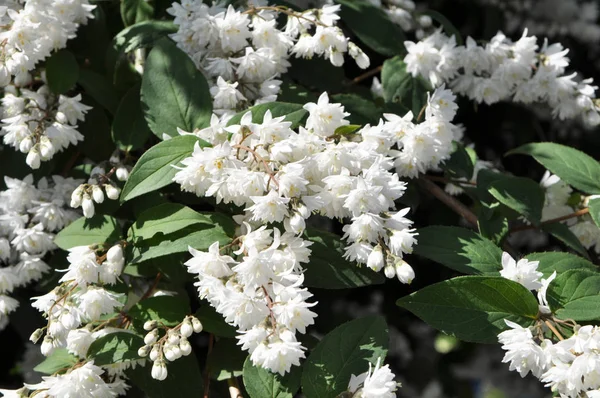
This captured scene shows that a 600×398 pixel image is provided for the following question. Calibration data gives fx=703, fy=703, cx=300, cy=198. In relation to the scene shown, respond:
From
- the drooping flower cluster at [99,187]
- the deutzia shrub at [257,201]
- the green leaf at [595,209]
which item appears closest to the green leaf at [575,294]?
the deutzia shrub at [257,201]

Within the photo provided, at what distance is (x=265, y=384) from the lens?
155 centimetres

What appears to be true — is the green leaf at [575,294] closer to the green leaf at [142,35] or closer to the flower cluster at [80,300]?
the flower cluster at [80,300]

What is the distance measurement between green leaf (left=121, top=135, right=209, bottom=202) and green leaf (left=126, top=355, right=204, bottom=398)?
0.43 metres

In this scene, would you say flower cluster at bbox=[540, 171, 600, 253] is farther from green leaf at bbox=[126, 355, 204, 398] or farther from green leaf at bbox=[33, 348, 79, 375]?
green leaf at bbox=[33, 348, 79, 375]

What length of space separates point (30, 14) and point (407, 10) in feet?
4.12

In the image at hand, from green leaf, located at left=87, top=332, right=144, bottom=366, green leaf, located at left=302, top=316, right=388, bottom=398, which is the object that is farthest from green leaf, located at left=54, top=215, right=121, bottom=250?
green leaf, located at left=302, top=316, right=388, bottom=398

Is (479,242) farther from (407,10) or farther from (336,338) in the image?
(407,10)

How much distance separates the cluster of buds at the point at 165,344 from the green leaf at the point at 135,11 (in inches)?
39.6

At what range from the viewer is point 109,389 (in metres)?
1.63

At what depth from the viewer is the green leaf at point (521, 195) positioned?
1.85 meters

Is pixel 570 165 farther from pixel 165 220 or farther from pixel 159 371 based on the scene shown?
pixel 159 371

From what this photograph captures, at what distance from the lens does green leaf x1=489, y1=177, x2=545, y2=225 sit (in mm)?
1848

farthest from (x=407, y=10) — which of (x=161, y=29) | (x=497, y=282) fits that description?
(x=497, y=282)

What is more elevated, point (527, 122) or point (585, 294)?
point (585, 294)
